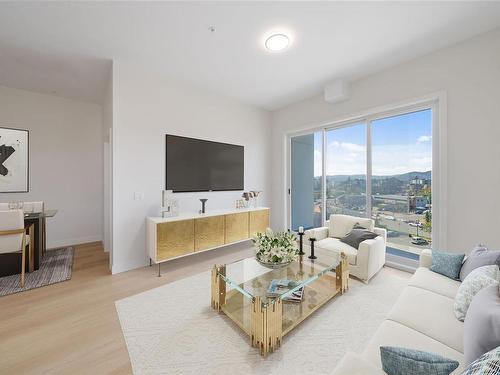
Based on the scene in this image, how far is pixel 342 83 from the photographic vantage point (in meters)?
3.41

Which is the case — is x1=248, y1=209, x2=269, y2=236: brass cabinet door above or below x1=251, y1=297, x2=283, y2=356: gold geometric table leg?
above

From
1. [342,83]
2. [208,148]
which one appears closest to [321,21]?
[342,83]

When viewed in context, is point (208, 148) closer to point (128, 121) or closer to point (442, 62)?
point (128, 121)

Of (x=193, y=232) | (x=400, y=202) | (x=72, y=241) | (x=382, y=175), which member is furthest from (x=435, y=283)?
(x=72, y=241)

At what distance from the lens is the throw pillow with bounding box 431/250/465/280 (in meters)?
1.88

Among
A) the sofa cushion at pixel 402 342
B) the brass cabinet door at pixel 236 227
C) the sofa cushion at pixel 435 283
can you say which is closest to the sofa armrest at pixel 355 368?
the sofa cushion at pixel 402 342

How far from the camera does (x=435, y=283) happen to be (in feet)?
5.83

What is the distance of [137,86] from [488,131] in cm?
436

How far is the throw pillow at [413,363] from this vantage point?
78 cm

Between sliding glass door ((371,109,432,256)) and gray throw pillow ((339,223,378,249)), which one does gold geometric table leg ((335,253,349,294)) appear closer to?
gray throw pillow ((339,223,378,249))

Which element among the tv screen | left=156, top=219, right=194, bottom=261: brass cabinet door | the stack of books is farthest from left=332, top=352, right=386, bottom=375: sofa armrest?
the tv screen

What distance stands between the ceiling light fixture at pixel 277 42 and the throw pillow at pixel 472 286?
8.76ft

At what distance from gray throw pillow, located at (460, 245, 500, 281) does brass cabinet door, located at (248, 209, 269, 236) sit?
9.09 ft

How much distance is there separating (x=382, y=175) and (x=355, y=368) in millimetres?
3071
